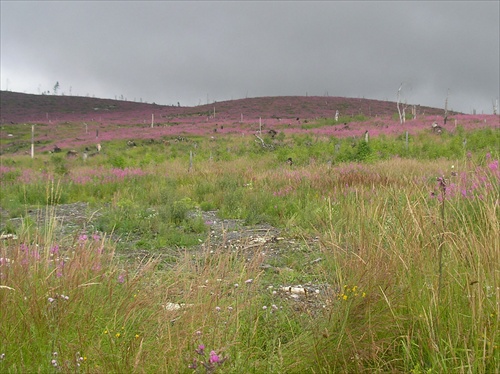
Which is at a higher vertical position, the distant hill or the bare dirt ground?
the distant hill

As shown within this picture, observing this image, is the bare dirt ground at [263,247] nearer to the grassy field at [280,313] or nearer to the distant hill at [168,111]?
the grassy field at [280,313]

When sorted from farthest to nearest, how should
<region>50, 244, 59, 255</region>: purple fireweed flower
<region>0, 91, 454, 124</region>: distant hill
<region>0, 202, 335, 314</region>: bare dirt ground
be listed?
<region>0, 91, 454, 124</region>: distant hill, <region>0, 202, 335, 314</region>: bare dirt ground, <region>50, 244, 59, 255</region>: purple fireweed flower

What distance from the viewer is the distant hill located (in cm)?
4734

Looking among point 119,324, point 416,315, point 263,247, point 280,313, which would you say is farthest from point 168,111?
point 416,315

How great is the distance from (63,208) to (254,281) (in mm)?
7564

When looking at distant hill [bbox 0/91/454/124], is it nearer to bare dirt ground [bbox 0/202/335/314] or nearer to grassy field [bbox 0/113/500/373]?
bare dirt ground [bbox 0/202/335/314]

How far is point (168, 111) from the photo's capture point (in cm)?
5594

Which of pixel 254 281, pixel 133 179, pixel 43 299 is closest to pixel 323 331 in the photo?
pixel 254 281

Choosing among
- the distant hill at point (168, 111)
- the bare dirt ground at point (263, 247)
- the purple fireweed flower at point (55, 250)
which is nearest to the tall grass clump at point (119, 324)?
the purple fireweed flower at point (55, 250)

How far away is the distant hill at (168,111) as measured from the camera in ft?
155

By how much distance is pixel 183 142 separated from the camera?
27.9m

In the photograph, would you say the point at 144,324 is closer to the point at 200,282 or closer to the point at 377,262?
the point at 200,282

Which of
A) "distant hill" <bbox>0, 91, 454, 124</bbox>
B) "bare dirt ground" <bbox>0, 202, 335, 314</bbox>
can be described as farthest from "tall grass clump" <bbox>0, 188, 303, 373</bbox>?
"distant hill" <bbox>0, 91, 454, 124</bbox>

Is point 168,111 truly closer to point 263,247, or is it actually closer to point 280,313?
point 263,247
